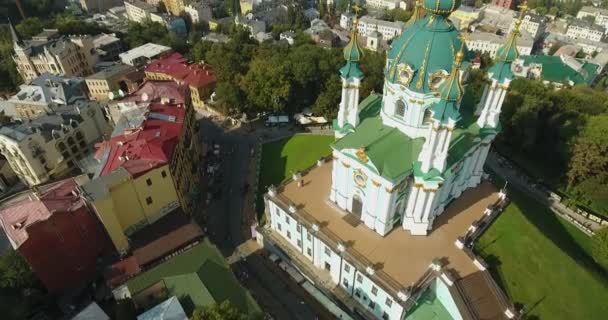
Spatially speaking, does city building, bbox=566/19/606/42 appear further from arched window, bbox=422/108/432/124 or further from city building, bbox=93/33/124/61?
city building, bbox=93/33/124/61

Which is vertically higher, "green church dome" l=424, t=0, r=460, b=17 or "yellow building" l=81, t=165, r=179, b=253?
"green church dome" l=424, t=0, r=460, b=17

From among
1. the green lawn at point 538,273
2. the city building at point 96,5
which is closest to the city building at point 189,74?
the green lawn at point 538,273

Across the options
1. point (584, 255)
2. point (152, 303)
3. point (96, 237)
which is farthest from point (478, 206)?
point (96, 237)

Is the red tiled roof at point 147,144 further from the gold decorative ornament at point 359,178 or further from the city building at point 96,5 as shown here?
the city building at point 96,5

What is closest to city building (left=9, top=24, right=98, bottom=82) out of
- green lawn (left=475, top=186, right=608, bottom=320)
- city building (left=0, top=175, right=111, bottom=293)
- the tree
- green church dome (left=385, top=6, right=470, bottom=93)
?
city building (left=0, top=175, right=111, bottom=293)

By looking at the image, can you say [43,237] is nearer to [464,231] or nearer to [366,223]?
[366,223]

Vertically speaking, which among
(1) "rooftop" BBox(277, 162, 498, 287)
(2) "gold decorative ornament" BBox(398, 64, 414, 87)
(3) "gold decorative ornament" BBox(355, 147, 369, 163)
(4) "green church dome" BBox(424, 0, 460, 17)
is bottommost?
(1) "rooftop" BBox(277, 162, 498, 287)
